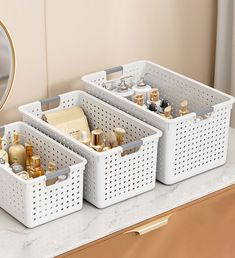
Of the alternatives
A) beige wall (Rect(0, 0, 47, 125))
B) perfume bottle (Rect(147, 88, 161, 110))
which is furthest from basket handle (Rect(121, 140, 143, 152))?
beige wall (Rect(0, 0, 47, 125))

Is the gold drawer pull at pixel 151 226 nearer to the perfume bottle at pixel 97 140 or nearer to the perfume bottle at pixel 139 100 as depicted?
the perfume bottle at pixel 97 140

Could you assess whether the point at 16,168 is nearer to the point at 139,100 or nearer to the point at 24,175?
the point at 24,175

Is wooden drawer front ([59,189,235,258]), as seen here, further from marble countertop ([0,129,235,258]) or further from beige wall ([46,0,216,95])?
beige wall ([46,0,216,95])

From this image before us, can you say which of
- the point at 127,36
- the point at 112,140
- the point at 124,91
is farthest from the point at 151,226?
the point at 127,36

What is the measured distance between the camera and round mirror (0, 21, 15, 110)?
7.02 ft

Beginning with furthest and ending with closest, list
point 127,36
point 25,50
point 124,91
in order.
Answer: point 127,36 < point 124,91 < point 25,50

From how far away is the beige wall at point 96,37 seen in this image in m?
2.25

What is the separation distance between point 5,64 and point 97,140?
0.35m

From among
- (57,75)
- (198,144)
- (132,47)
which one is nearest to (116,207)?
(198,144)

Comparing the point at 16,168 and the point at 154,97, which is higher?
the point at 154,97

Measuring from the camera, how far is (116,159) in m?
2.01

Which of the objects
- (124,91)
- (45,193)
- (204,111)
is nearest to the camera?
(45,193)

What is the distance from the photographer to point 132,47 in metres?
2.52

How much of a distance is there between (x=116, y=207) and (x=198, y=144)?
0.32 m
